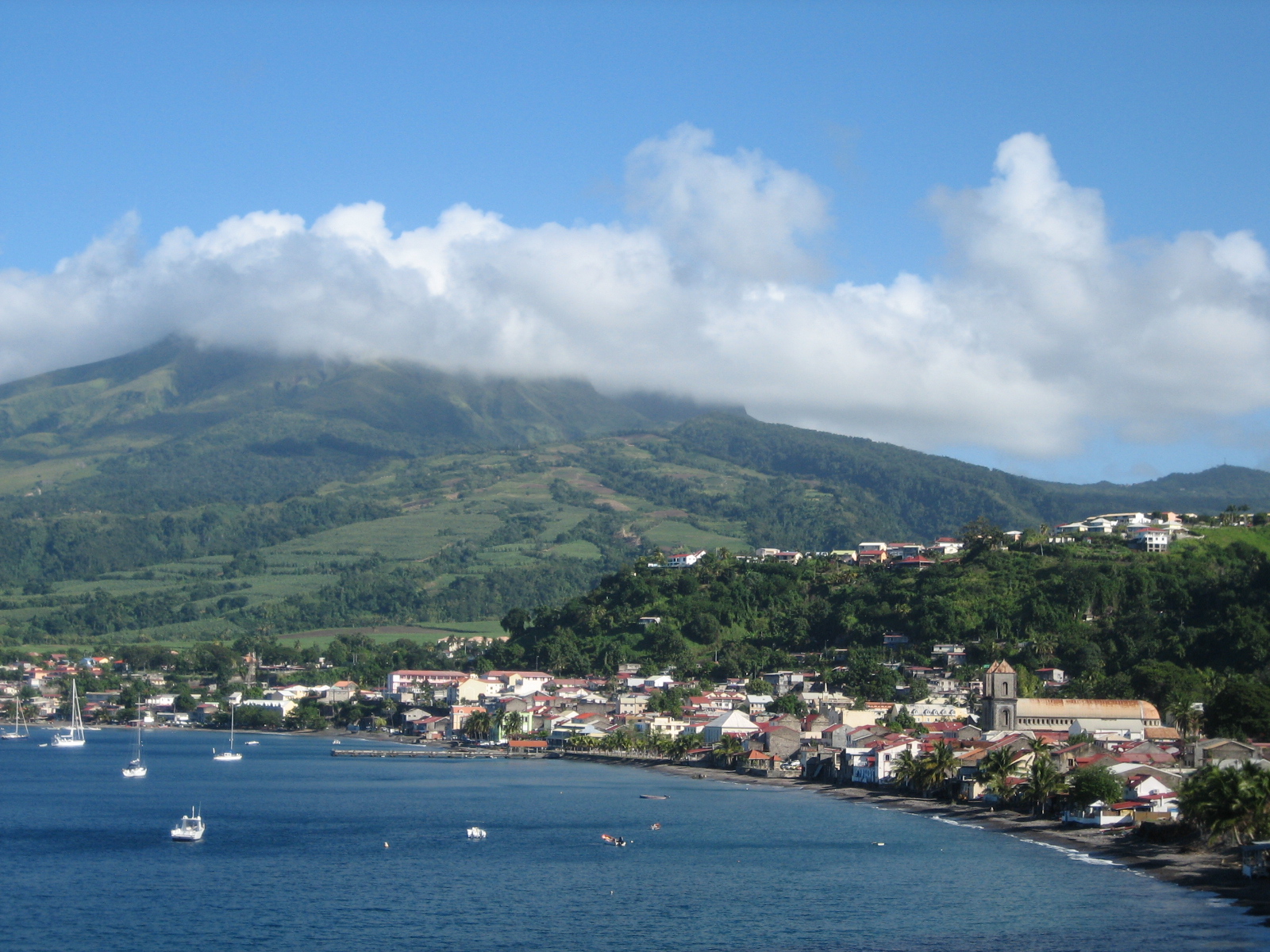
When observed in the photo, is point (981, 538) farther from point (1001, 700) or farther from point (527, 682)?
point (1001, 700)

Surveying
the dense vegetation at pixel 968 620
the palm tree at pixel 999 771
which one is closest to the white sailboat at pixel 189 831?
the palm tree at pixel 999 771

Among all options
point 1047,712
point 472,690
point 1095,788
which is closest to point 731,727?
point 1047,712

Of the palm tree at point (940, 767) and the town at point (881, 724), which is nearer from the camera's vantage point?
the town at point (881, 724)

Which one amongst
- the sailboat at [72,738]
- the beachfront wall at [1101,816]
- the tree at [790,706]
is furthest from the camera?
the sailboat at [72,738]

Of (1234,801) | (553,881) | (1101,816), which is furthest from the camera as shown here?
(1101,816)

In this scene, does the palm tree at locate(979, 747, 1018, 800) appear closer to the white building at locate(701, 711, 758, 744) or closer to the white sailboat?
the white building at locate(701, 711, 758, 744)

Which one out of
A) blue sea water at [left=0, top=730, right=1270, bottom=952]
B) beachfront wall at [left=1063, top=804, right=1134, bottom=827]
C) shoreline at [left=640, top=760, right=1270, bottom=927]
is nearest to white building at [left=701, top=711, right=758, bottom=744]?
shoreline at [left=640, top=760, right=1270, bottom=927]

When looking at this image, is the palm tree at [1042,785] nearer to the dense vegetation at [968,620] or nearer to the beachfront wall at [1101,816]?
the beachfront wall at [1101,816]
